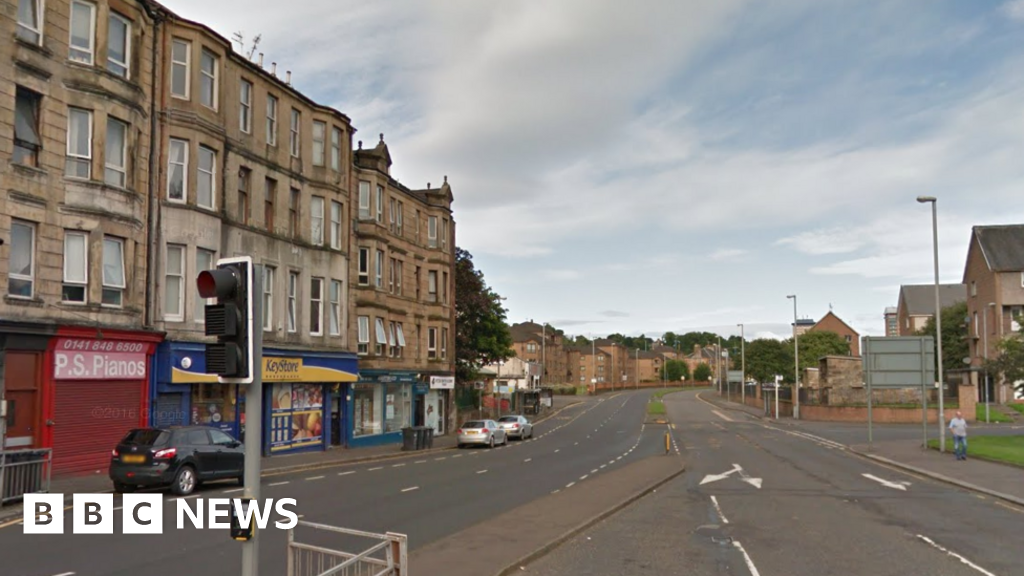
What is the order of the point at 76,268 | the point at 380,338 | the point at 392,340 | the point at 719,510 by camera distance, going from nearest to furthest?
the point at 719,510
the point at 76,268
the point at 380,338
the point at 392,340

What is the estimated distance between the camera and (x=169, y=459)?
1948 centimetres

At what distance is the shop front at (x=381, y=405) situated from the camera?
1577 inches

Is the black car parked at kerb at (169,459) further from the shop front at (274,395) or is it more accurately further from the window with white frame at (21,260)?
Answer: the window with white frame at (21,260)

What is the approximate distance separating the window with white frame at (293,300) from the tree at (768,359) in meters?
→ 84.7

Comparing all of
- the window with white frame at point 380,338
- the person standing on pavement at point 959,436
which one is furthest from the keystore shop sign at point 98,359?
the person standing on pavement at point 959,436

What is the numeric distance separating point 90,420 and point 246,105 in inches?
542

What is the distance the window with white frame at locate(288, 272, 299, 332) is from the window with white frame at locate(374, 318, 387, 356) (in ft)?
22.2

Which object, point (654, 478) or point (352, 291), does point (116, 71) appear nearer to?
point (352, 291)

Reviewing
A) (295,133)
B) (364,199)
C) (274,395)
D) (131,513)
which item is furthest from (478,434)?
(131,513)

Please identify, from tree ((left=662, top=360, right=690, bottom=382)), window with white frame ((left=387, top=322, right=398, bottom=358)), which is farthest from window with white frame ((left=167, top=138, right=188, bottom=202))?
tree ((left=662, top=360, right=690, bottom=382))

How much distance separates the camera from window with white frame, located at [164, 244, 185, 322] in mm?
27953

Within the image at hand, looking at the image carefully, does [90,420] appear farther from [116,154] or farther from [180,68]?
[180,68]

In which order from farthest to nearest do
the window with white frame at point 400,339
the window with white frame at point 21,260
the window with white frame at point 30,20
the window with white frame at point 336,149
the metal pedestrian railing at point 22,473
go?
the window with white frame at point 400,339
the window with white frame at point 336,149
the window with white frame at point 30,20
the window with white frame at point 21,260
the metal pedestrian railing at point 22,473

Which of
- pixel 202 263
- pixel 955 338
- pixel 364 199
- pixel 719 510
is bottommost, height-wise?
pixel 719 510
